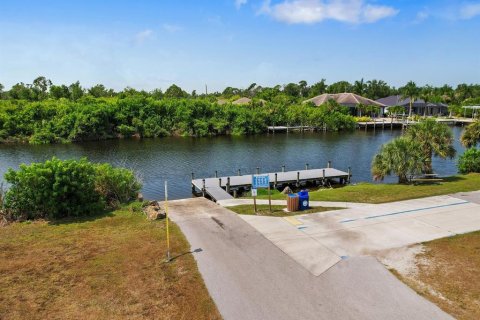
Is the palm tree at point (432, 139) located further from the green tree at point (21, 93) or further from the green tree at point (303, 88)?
the green tree at point (303, 88)

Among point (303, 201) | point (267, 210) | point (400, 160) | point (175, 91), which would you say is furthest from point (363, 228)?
point (175, 91)

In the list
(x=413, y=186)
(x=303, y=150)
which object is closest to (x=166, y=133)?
(x=303, y=150)

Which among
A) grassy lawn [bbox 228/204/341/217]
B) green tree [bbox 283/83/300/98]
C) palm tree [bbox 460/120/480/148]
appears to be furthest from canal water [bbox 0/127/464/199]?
green tree [bbox 283/83/300/98]

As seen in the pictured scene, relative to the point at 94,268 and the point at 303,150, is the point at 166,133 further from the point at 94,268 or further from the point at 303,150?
the point at 94,268

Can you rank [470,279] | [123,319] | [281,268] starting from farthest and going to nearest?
[281,268] < [470,279] < [123,319]

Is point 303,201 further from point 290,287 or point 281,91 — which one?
point 281,91

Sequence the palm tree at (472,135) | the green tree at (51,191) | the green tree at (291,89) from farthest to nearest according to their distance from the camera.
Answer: the green tree at (291,89) → the palm tree at (472,135) → the green tree at (51,191)

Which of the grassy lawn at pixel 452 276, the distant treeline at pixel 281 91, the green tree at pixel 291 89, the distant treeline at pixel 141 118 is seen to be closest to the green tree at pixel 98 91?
the distant treeline at pixel 281 91
